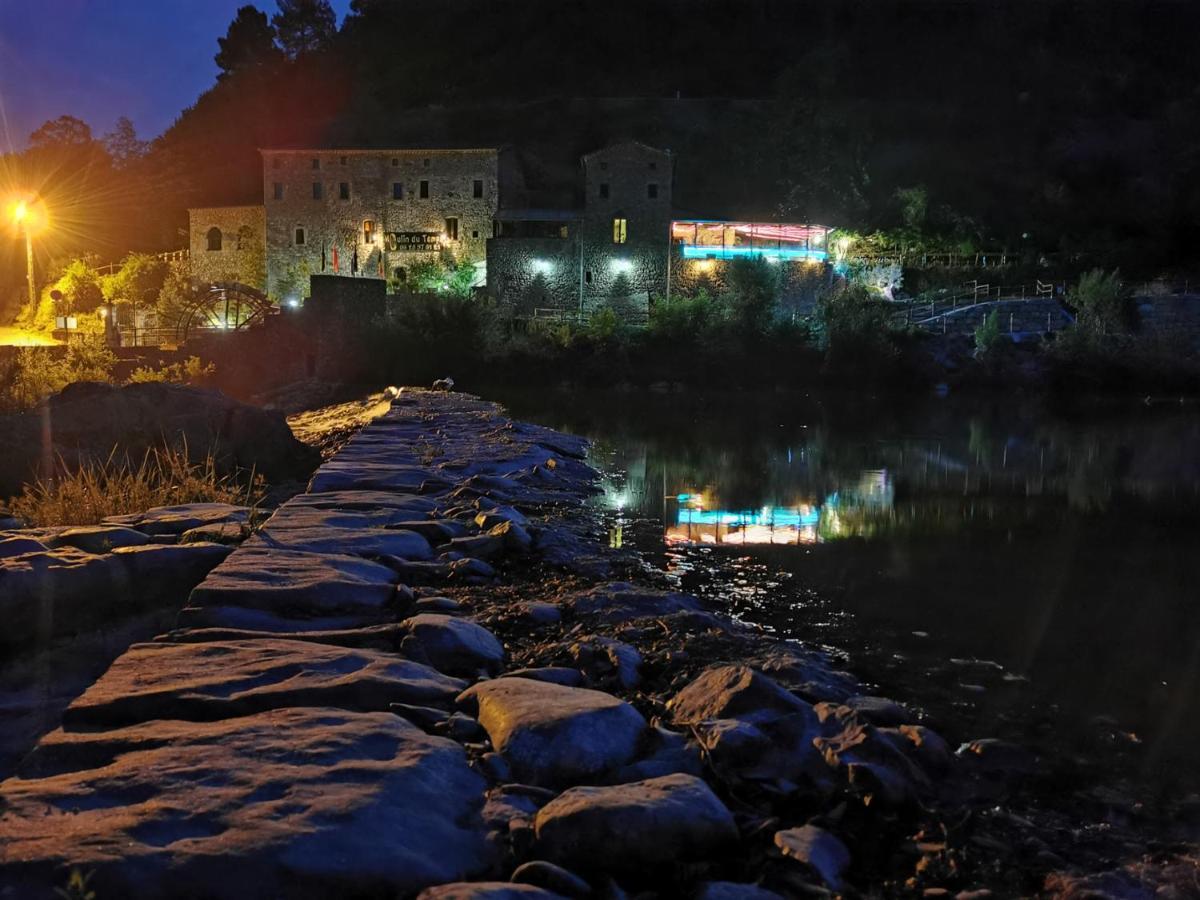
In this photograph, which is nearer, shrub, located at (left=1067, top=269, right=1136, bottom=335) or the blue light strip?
shrub, located at (left=1067, top=269, right=1136, bottom=335)

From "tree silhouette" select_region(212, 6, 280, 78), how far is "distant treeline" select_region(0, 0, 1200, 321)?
0.15 meters

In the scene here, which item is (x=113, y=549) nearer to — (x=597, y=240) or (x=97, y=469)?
(x=97, y=469)

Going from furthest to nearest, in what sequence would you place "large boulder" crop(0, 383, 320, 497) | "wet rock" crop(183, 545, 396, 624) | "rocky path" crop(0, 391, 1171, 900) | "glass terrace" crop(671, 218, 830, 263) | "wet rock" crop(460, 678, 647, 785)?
"glass terrace" crop(671, 218, 830, 263) < "large boulder" crop(0, 383, 320, 497) < "wet rock" crop(183, 545, 396, 624) < "wet rock" crop(460, 678, 647, 785) < "rocky path" crop(0, 391, 1171, 900)

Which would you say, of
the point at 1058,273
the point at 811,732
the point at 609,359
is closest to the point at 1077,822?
the point at 811,732

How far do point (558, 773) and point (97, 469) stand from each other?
8.59 meters

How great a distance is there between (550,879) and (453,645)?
1779 millimetres

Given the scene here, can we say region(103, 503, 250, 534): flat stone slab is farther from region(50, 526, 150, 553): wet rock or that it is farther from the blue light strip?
the blue light strip

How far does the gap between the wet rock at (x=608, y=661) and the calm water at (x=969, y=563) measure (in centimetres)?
163

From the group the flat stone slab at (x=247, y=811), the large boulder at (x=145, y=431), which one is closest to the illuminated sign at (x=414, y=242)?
the large boulder at (x=145, y=431)

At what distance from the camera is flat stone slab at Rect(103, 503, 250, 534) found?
6.20 metres

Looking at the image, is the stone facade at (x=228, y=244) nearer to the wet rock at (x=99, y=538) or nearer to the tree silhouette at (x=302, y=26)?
the tree silhouette at (x=302, y=26)

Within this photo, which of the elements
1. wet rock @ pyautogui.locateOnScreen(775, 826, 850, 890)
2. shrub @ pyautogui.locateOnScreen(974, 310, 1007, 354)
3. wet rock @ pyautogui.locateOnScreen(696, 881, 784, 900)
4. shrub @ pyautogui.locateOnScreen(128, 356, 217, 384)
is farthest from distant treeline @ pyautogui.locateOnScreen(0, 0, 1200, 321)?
wet rock @ pyautogui.locateOnScreen(696, 881, 784, 900)

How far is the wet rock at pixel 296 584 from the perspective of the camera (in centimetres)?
450

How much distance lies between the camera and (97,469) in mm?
10023
